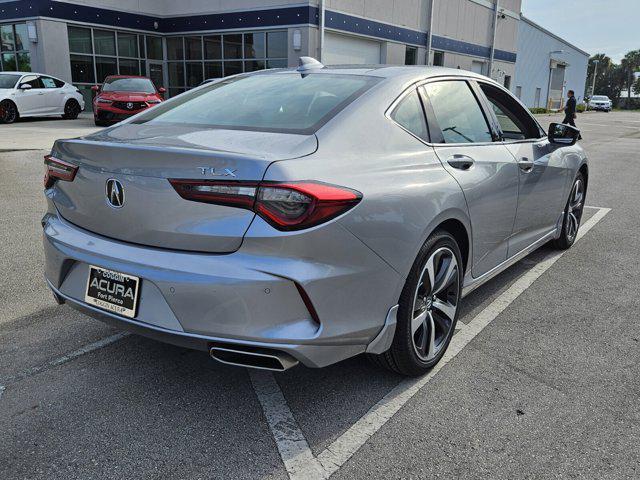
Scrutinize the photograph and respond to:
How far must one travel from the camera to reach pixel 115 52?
24.5 m

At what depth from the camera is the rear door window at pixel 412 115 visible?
10.0 feet

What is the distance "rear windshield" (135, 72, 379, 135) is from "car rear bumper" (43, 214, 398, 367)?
0.74 meters

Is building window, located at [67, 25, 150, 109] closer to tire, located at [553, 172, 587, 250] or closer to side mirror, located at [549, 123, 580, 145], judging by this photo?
tire, located at [553, 172, 587, 250]

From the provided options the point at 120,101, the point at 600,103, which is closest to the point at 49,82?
the point at 120,101

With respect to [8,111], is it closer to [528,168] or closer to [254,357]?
[528,168]

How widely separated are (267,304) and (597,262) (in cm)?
411

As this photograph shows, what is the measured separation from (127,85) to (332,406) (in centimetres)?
1716

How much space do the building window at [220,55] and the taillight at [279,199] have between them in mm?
21854

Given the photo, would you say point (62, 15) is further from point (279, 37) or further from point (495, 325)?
point (495, 325)

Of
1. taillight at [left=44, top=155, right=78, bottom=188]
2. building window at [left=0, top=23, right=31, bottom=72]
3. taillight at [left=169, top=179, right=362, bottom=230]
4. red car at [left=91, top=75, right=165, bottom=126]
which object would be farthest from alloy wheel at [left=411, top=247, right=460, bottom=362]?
building window at [left=0, top=23, right=31, bottom=72]

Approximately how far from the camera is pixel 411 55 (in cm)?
2995

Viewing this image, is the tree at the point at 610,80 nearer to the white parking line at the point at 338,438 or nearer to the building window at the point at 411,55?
the building window at the point at 411,55

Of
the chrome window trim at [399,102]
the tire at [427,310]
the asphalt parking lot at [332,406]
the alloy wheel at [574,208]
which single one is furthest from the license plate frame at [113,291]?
the alloy wheel at [574,208]

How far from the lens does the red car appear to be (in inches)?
676
